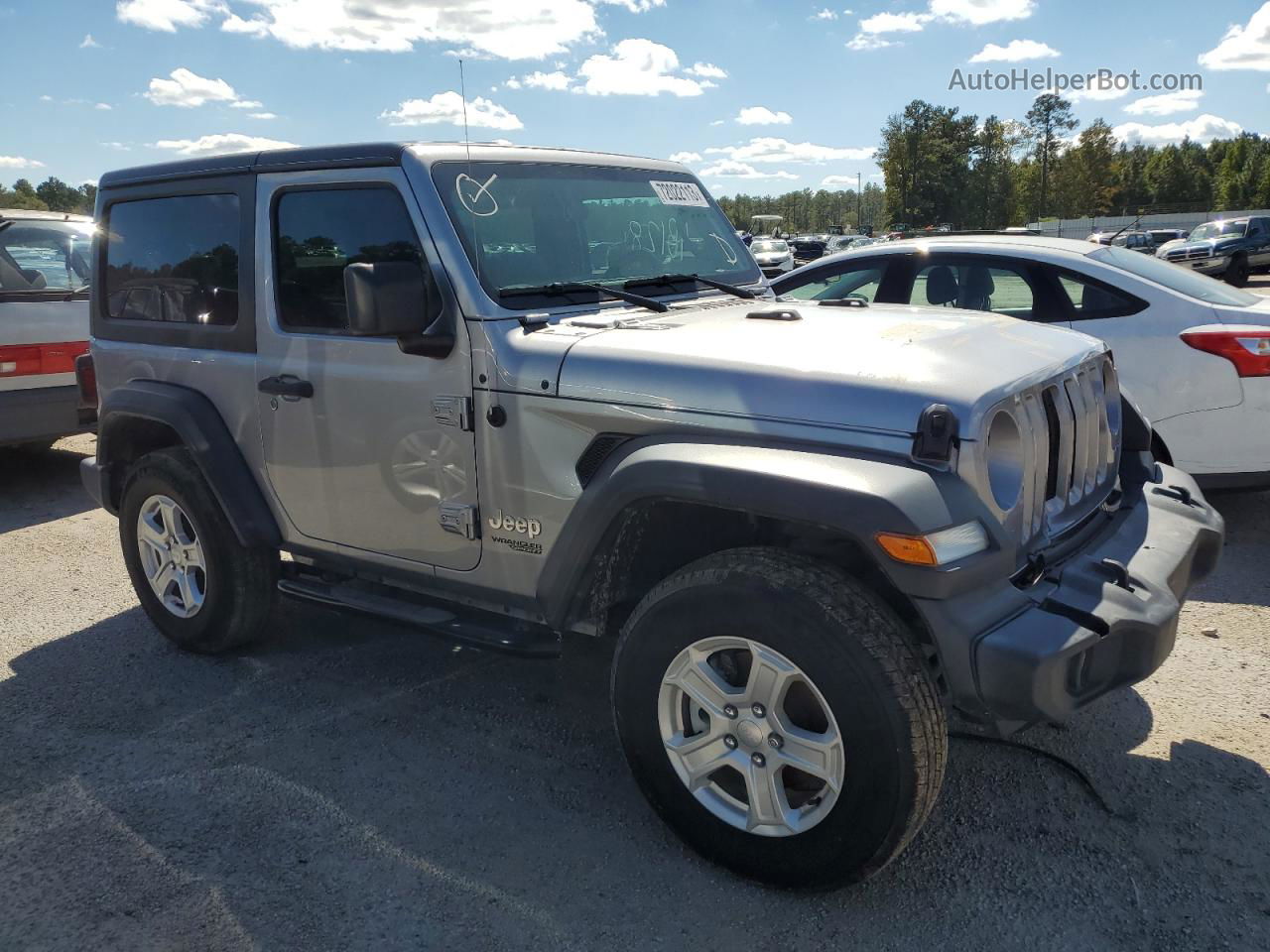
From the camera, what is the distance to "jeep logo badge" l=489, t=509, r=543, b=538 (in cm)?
317

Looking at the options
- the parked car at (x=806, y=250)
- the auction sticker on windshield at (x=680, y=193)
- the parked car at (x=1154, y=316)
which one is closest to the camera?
the auction sticker on windshield at (x=680, y=193)

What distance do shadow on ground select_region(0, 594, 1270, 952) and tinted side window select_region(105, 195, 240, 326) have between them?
1579 mm

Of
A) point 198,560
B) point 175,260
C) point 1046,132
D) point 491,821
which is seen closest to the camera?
point 491,821

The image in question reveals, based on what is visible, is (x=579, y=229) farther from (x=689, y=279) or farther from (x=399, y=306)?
(x=399, y=306)

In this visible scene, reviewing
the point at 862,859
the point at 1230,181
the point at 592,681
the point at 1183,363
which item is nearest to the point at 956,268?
the point at 1183,363

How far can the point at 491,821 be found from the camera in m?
3.18

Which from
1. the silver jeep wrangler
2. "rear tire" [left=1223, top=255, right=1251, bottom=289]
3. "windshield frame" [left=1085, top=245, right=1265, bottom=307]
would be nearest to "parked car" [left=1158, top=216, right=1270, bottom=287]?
"rear tire" [left=1223, top=255, right=1251, bottom=289]

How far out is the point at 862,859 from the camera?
2.62 meters

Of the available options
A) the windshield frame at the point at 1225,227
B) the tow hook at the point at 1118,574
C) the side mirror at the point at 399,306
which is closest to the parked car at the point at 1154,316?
the tow hook at the point at 1118,574

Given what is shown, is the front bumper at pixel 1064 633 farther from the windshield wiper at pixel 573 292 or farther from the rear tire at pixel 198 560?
the rear tire at pixel 198 560

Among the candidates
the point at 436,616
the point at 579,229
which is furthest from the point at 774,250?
the point at 436,616

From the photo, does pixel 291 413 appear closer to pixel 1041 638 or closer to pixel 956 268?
pixel 1041 638

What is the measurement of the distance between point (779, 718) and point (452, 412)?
1.41m

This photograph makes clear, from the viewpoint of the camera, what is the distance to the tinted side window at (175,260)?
13.2 ft
